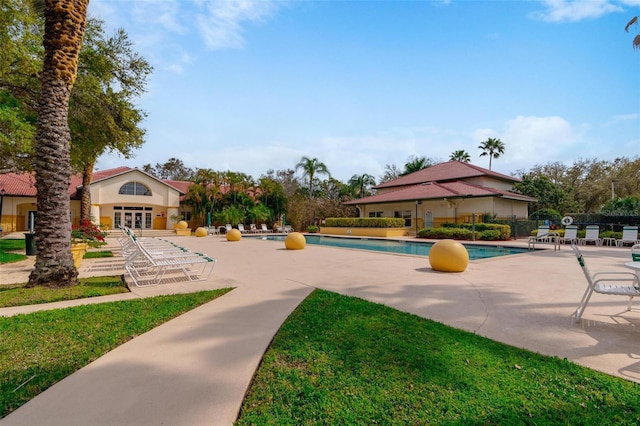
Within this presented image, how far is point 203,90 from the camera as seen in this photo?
14070mm

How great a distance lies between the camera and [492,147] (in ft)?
159

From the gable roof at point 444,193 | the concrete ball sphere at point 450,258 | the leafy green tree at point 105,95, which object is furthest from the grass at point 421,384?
the gable roof at point 444,193

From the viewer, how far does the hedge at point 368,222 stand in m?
27.4

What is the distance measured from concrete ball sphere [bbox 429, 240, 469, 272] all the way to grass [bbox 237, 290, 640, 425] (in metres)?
5.05

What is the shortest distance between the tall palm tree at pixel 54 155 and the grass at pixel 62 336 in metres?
2.21

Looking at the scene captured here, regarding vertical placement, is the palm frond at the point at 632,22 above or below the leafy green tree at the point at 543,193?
above

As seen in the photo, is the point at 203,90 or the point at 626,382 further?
the point at 203,90

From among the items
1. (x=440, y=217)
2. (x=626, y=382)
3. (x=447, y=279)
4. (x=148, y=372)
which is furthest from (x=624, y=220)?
(x=148, y=372)

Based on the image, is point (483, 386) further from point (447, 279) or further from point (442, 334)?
point (447, 279)

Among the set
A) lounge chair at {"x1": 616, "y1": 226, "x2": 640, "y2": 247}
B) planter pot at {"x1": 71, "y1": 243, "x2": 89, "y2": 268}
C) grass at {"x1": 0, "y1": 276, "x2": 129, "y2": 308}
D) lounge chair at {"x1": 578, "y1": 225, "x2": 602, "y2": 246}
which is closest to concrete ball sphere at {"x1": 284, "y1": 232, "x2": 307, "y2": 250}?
planter pot at {"x1": 71, "y1": 243, "x2": 89, "y2": 268}

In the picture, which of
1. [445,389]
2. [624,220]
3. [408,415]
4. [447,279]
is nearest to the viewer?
[408,415]

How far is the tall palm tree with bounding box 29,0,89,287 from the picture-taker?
6.71m

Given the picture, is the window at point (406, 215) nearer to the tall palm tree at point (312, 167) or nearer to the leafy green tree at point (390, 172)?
the tall palm tree at point (312, 167)

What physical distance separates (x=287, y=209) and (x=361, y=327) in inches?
1286
